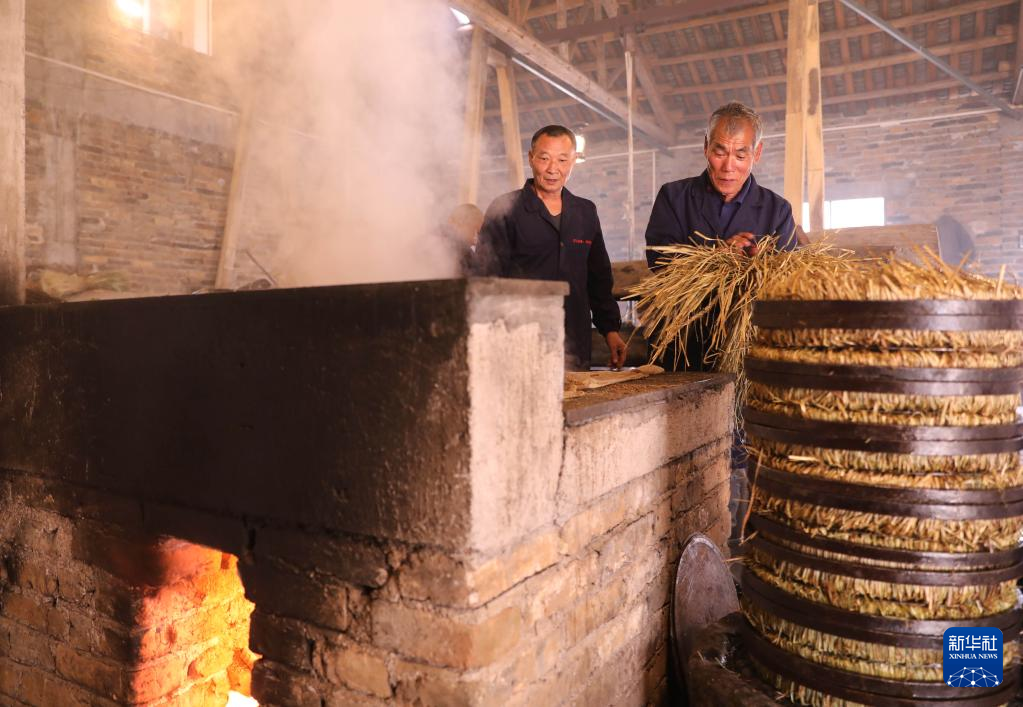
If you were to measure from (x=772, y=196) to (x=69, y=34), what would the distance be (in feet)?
25.8

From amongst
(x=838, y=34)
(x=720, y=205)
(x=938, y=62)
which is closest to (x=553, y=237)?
(x=720, y=205)

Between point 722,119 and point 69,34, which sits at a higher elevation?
point 69,34

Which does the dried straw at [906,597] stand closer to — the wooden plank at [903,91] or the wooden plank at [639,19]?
the wooden plank at [639,19]

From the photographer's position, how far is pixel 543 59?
8.50 m

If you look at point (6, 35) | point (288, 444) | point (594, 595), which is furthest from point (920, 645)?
point (6, 35)

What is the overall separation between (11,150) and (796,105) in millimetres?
5488

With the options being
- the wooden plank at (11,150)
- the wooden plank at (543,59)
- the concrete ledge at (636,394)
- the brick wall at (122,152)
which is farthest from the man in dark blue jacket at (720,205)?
the brick wall at (122,152)

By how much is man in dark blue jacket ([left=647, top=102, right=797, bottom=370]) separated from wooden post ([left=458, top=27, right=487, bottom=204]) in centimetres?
393

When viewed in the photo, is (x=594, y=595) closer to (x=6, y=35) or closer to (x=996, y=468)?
(x=996, y=468)

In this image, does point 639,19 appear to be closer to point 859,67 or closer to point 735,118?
point 859,67

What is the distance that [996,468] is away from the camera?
5.14 feet

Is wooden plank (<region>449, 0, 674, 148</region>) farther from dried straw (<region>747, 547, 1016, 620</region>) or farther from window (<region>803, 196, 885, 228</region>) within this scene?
dried straw (<region>747, 547, 1016, 620</region>)

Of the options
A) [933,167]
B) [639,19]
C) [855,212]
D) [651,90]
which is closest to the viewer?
[639,19]

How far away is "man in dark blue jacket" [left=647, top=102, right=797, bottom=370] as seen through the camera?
301 centimetres
